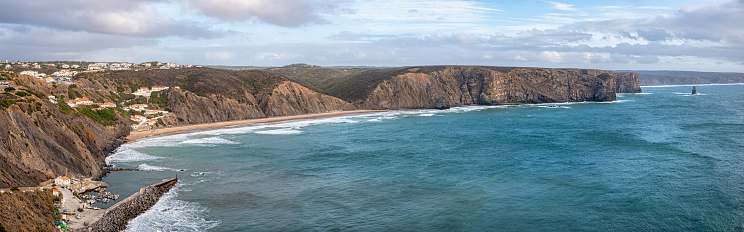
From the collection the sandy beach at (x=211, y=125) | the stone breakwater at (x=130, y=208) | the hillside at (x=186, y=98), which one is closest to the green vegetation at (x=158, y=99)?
the hillside at (x=186, y=98)

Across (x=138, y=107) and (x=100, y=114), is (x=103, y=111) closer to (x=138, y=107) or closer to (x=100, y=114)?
(x=100, y=114)

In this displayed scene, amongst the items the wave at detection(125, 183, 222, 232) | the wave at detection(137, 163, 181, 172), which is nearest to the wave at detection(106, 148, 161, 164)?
the wave at detection(137, 163, 181, 172)

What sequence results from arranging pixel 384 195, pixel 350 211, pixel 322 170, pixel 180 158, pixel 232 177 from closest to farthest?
1. pixel 350 211
2. pixel 384 195
3. pixel 232 177
4. pixel 322 170
5. pixel 180 158

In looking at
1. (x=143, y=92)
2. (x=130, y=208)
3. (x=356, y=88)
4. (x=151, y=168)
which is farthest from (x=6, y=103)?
(x=356, y=88)

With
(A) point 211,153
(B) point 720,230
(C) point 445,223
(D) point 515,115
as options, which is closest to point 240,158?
(A) point 211,153

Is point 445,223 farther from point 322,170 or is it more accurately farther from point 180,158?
point 180,158

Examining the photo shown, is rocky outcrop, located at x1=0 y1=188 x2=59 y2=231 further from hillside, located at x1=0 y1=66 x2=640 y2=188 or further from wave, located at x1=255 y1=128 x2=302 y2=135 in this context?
wave, located at x1=255 y1=128 x2=302 y2=135
